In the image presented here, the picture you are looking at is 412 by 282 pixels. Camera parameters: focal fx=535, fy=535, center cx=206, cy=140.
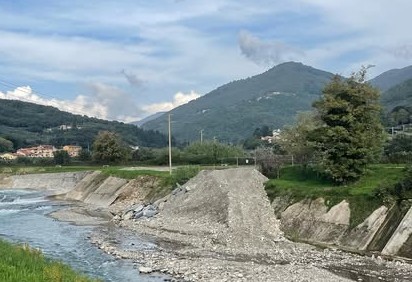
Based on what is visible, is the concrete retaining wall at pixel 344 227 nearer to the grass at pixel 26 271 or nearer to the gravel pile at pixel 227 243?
the gravel pile at pixel 227 243

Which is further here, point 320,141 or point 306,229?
point 320,141

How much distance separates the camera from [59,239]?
160 ft

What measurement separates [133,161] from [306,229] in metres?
84.4

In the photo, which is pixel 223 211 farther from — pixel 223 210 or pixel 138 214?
pixel 138 214

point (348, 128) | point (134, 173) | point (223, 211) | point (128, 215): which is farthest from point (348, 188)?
point (134, 173)

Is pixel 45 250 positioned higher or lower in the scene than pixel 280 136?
lower

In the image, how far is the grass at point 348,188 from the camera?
4244 cm

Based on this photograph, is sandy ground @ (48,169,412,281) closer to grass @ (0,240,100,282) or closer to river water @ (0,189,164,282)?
river water @ (0,189,164,282)

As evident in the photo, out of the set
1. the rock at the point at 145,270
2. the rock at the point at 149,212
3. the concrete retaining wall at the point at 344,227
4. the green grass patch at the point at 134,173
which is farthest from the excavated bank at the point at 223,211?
the green grass patch at the point at 134,173

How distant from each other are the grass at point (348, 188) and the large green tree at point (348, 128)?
1.67m

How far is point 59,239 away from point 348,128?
28651mm

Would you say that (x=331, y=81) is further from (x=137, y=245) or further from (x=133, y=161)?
(x=133, y=161)

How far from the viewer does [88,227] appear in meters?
56.6

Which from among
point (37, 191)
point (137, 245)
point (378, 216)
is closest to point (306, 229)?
point (378, 216)
